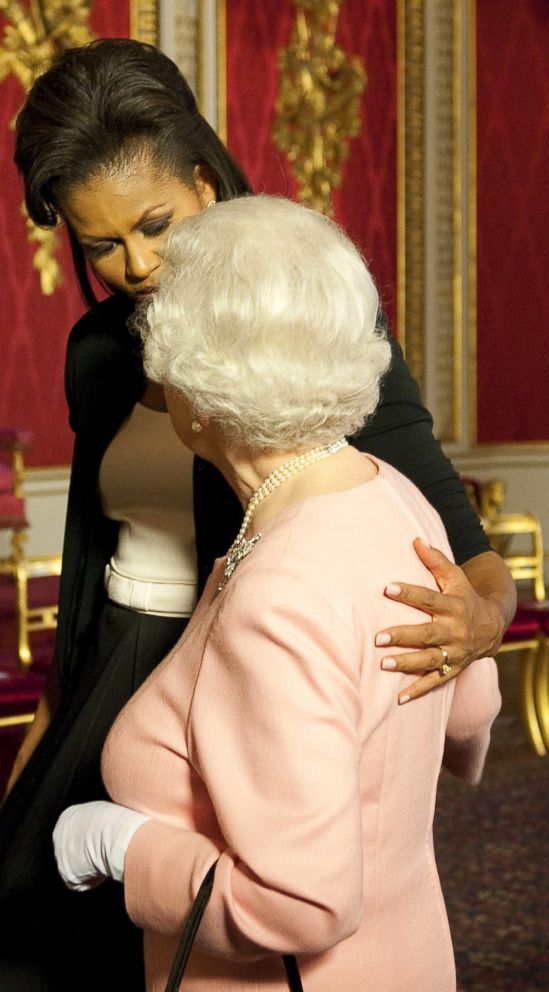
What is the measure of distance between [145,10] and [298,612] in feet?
18.9

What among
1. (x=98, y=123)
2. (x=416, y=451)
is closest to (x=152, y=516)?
(x=416, y=451)

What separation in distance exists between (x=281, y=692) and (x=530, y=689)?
3924 millimetres

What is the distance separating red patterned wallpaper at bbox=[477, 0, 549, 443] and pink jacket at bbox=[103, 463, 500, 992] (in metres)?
6.33

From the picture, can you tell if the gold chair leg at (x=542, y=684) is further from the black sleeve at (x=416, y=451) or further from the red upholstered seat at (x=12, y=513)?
the black sleeve at (x=416, y=451)

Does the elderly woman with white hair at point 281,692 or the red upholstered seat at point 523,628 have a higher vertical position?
the elderly woman with white hair at point 281,692

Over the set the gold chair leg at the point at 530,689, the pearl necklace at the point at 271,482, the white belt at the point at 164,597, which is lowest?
the gold chair leg at the point at 530,689

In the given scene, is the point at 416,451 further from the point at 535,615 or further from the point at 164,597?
the point at 535,615

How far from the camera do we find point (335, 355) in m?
1.34

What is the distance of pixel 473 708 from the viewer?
1.58m

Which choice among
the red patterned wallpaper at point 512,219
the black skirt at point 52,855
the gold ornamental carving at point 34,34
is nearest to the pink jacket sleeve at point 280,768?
the black skirt at point 52,855

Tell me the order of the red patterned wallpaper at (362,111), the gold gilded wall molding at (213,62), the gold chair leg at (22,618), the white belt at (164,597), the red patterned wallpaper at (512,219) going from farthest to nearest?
the red patterned wallpaper at (512,219) < the red patterned wallpaper at (362,111) < the gold gilded wall molding at (213,62) < the gold chair leg at (22,618) < the white belt at (164,597)

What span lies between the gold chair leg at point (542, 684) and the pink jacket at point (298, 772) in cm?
357

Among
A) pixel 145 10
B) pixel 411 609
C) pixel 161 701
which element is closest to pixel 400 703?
pixel 411 609

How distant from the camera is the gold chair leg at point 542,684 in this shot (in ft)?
16.2
